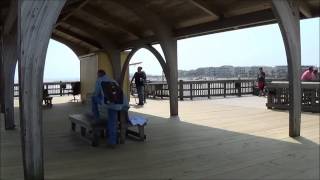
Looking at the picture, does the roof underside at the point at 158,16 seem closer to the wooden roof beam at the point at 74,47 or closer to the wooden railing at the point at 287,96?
the wooden roof beam at the point at 74,47

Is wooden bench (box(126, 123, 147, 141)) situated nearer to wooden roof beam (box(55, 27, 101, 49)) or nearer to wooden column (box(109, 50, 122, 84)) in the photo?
wooden column (box(109, 50, 122, 84))

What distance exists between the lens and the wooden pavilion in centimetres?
461

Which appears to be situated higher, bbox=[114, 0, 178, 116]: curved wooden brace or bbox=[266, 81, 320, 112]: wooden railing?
bbox=[114, 0, 178, 116]: curved wooden brace

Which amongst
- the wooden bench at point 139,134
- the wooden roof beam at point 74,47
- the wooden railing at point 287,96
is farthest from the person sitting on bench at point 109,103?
the wooden roof beam at point 74,47

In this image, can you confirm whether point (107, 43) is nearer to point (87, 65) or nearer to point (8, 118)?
point (87, 65)

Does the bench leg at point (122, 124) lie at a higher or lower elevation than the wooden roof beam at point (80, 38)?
lower

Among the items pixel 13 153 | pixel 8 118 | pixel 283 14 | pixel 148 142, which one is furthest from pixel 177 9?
pixel 13 153

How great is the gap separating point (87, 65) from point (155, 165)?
14525 mm

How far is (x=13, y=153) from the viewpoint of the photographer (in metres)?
6.79

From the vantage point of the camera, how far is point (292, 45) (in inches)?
312

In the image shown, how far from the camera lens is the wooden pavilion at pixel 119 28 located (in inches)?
181

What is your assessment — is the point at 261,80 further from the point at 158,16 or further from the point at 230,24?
the point at 230,24

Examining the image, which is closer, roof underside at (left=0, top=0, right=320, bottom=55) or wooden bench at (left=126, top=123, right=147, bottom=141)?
wooden bench at (left=126, top=123, right=147, bottom=141)

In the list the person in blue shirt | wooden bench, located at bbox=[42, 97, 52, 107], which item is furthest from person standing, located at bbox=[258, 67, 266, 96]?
the person in blue shirt
